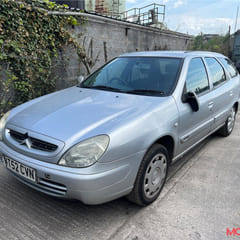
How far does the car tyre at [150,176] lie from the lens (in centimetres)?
206

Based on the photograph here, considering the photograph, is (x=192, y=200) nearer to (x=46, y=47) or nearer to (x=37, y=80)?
(x=37, y=80)

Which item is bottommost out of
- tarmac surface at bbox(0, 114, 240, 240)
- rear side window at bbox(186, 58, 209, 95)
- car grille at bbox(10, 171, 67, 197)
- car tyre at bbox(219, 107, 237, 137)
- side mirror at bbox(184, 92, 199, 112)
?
tarmac surface at bbox(0, 114, 240, 240)

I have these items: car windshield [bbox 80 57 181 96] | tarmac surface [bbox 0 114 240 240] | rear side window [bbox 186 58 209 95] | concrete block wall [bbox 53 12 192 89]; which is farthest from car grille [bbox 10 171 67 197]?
concrete block wall [bbox 53 12 192 89]

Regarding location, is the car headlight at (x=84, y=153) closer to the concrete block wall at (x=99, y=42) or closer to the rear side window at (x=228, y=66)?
the rear side window at (x=228, y=66)

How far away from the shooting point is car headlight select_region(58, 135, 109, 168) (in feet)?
5.71

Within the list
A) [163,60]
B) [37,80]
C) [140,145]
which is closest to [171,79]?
[163,60]

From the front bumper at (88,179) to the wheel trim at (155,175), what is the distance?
261mm

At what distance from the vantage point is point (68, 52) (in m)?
5.93

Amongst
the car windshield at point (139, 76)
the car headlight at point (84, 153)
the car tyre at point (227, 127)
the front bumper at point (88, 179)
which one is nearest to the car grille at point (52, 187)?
the front bumper at point (88, 179)

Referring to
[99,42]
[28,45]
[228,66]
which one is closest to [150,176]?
[228,66]

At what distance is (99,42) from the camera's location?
269 inches

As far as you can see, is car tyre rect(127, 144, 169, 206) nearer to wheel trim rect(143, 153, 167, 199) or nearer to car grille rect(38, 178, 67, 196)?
wheel trim rect(143, 153, 167, 199)

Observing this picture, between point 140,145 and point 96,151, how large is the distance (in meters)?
0.42

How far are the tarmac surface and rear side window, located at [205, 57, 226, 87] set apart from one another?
149cm
